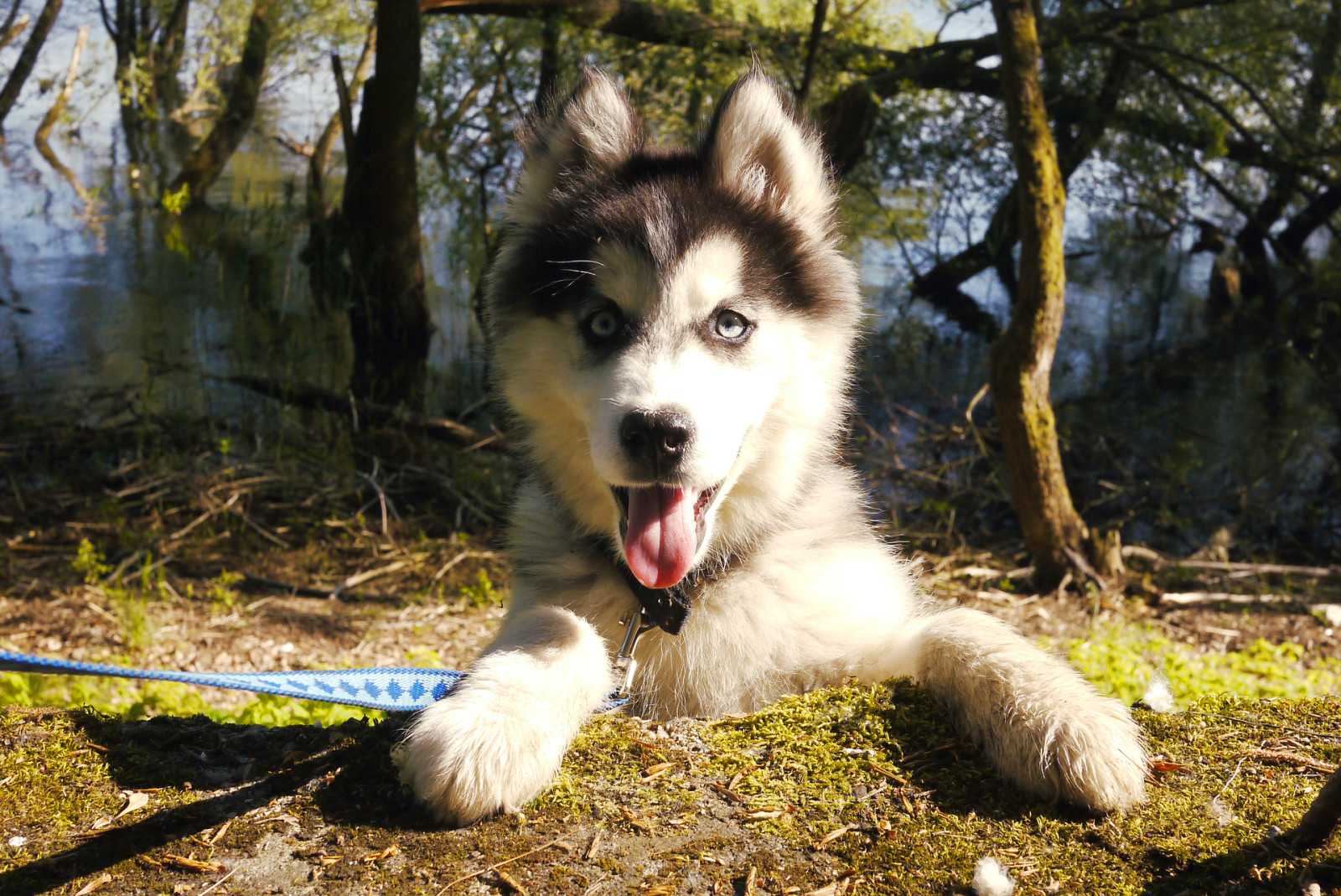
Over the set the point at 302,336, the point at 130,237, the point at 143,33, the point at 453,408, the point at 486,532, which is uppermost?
the point at 143,33

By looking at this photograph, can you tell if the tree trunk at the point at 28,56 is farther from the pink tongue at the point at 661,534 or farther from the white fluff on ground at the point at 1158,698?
the white fluff on ground at the point at 1158,698

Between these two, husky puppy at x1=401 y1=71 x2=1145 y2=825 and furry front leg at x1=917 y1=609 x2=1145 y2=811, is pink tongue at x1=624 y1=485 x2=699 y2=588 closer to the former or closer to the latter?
husky puppy at x1=401 y1=71 x2=1145 y2=825

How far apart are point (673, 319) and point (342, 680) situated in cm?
129

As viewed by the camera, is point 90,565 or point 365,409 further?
point 365,409

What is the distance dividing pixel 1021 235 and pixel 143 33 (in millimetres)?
12414

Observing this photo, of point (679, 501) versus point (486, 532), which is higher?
point (679, 501)

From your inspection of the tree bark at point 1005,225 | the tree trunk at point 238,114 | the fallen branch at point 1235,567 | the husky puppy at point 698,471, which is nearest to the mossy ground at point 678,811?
the husky puppy at point 698,471

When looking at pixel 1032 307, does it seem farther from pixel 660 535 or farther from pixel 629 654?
pixel 629 654

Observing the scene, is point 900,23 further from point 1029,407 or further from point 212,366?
point 212,366

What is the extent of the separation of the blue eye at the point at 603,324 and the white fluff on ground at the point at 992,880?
167 centimetres

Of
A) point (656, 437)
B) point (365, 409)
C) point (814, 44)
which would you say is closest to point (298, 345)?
point (365, 409)

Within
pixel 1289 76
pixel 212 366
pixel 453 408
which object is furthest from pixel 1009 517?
pixel 212 366

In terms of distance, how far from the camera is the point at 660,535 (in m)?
2.50

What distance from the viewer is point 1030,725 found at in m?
1.97
